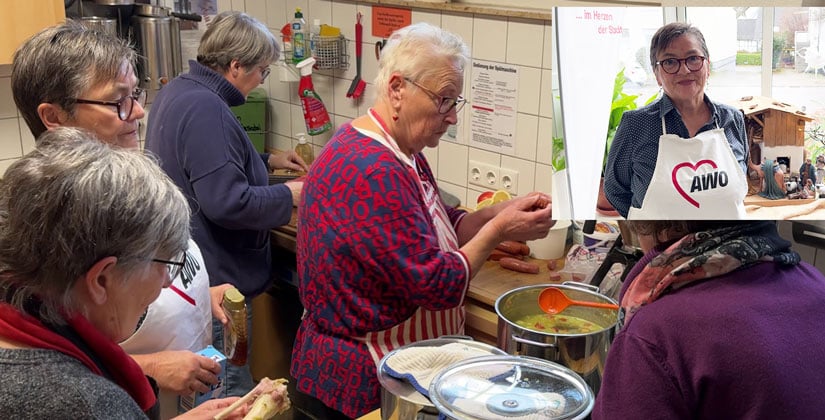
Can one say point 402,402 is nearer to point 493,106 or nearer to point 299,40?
point 493,106

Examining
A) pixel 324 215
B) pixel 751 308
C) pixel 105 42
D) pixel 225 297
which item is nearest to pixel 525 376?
pixel 751 308

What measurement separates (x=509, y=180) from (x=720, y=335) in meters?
1.68

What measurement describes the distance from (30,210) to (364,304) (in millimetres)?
804

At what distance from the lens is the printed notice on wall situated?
2.54 meters

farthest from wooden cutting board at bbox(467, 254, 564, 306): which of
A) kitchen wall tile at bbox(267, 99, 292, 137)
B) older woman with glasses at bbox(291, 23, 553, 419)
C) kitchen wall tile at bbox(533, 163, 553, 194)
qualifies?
kitchen wall tile at bbox(267, 99, 292, 137)

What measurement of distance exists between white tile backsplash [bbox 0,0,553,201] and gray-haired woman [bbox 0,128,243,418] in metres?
1.35

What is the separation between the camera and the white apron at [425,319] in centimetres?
165

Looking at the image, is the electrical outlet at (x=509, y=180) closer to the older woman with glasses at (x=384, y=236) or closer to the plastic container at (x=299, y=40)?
the older woman with glasses at (x=384, y=236)

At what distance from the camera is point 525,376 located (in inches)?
50.4

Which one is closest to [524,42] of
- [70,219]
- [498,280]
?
[498,280]

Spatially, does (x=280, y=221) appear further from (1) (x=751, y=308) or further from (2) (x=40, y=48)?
(1) (x=751, y=308)

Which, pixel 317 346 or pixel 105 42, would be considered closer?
pixel 105 42

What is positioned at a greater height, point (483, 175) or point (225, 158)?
point (225, 158)

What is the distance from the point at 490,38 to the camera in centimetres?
255
